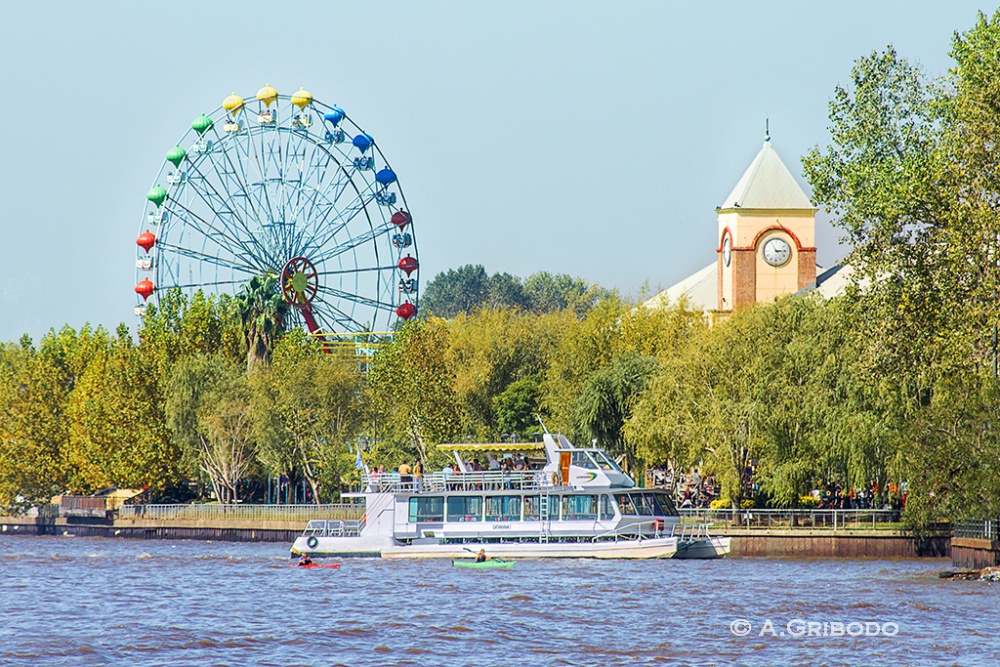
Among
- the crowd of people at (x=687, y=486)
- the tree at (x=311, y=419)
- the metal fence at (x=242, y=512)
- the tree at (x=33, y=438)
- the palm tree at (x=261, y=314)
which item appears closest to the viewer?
the crowd of people at (x=687, y=486)

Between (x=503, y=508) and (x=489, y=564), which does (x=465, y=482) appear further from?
(x=489, y=564)

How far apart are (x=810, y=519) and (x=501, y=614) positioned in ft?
77.0

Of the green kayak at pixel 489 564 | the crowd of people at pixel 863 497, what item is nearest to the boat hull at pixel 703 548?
the green kayak at pixel 489 564

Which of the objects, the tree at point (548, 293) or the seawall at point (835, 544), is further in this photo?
the tree at point (548, 293)

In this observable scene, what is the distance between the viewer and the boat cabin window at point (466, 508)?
189ft

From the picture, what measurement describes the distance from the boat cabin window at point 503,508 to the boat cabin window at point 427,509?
1692mm

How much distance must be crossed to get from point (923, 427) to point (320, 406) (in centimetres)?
3583

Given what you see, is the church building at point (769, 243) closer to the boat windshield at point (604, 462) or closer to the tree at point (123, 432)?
the tree at point (123, 432)

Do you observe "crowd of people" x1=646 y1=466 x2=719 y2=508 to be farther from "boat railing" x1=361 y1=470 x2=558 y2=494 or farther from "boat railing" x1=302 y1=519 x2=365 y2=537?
"boat railing" x1=302 y1=519 x2=365 y2=537

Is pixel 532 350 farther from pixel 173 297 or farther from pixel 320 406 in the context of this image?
pixel 173 297

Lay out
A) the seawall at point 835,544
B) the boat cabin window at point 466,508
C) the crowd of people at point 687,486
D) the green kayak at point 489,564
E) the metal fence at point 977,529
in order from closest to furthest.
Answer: the metal fence at point 977,529 → the green kayak at point 489,564 → the seawall at point 835,544 → the boat cabin window at point 466,508 → the crowd of people at point 687,486

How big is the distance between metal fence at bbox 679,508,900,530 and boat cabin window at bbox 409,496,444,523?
28.3ft

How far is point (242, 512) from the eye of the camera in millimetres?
75000

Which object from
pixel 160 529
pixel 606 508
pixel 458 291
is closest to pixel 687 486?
pixel 606 508
